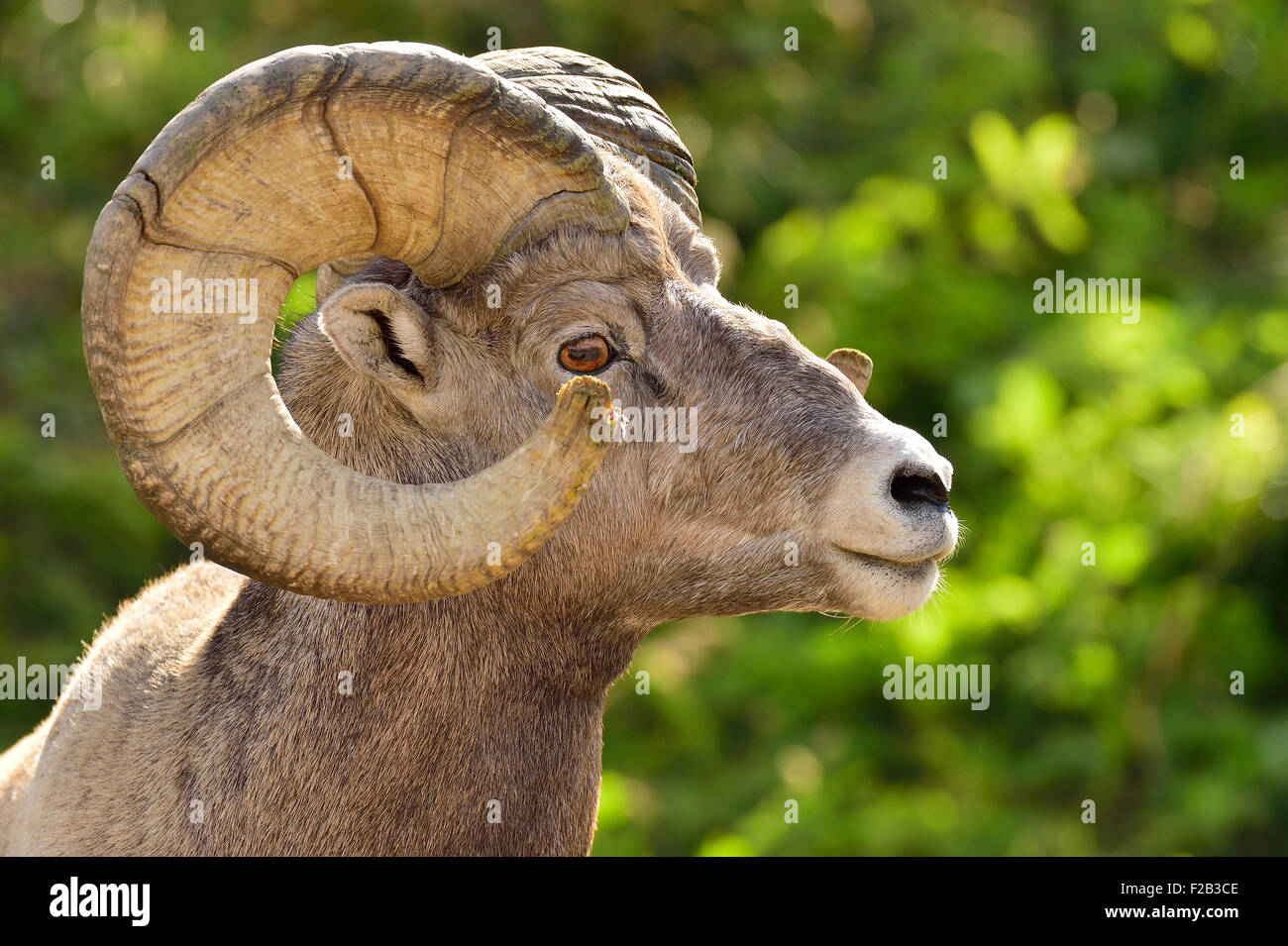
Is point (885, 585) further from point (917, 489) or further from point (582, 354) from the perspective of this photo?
point (582, 354)

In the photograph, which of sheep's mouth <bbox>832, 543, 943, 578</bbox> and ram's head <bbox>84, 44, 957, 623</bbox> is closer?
ram's head <bbox>84, 44, 957, 623</bbox>

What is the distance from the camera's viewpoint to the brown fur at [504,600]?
4.56 meters

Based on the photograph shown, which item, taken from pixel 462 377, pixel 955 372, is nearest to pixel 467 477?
pixel 462 377

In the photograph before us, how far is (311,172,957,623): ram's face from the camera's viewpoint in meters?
4.57

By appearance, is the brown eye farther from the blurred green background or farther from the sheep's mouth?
the blurred green background

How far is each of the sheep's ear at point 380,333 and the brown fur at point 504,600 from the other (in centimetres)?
4

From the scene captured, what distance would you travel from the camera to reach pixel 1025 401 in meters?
16.7

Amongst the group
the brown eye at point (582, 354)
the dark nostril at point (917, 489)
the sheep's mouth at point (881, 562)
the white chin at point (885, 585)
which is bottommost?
the white chin at point (885, 585)

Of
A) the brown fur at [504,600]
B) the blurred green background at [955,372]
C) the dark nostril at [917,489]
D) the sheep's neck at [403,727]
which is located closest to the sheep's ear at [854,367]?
the brown fur at [504,600]

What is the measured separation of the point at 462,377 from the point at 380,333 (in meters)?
0.26

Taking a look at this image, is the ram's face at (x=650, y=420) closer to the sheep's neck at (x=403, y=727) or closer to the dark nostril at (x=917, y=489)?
the dark nostril at (x=917, y=489)

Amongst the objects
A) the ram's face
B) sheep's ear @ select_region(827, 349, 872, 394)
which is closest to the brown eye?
the ram's face
